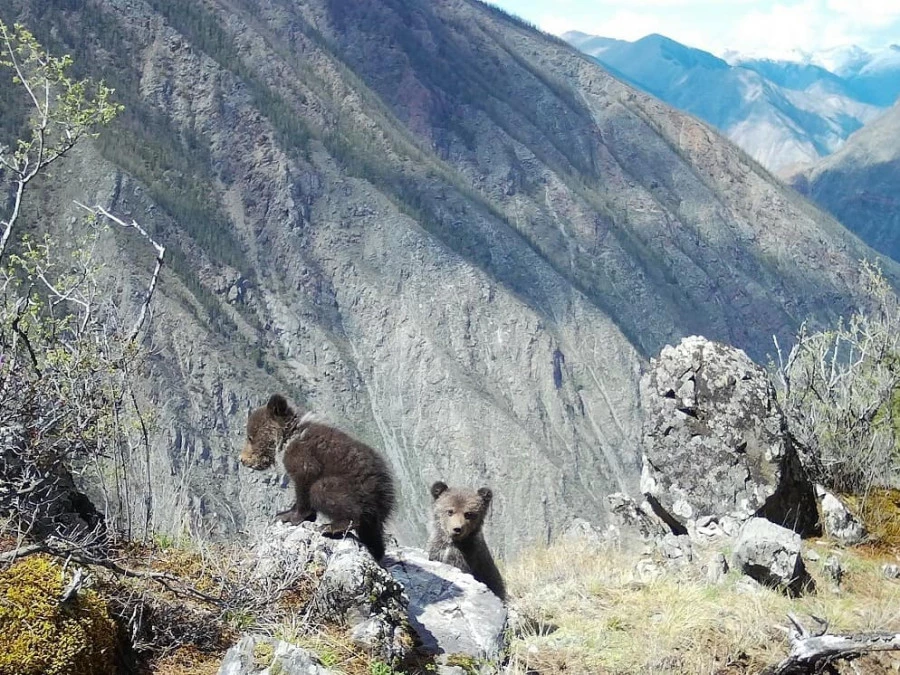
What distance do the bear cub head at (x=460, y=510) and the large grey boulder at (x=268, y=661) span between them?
3.46 m

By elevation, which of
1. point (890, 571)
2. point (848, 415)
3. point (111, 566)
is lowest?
point (890, 571)

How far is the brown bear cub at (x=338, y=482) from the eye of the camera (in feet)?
20.4

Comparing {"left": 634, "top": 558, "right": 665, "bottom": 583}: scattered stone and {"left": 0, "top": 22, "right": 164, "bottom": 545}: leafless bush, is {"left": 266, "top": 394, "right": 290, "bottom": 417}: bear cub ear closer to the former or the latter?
{"left": 0, "top": 22, "right": 164, "bottom": 545}: leafless bush

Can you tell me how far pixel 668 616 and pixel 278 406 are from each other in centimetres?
339

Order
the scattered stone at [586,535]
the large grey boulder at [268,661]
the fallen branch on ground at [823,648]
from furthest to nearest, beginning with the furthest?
the scattered stone at [586,535]
the fallen branch on ground at [823,648]
the large grey boulder at [268,661]

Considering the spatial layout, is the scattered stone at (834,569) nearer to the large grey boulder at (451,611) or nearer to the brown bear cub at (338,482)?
the large grey boulder at (451,611)

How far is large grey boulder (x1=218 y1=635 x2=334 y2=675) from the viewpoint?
4.25 meters

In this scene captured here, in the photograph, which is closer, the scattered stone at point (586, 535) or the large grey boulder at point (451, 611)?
the large grey boulder at point (451, 611)

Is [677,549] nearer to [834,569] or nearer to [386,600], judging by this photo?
[834,569]

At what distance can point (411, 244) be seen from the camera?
10544 centimetres

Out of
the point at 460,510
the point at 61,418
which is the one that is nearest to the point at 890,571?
the point at 460,510

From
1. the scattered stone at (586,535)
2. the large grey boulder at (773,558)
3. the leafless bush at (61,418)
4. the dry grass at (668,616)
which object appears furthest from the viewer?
the scattered stone at (586,535)

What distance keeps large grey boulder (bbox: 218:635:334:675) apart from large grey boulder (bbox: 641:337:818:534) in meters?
6.23

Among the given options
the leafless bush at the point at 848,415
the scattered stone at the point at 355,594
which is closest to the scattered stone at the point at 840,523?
the leafless bush at the point at 848,415
